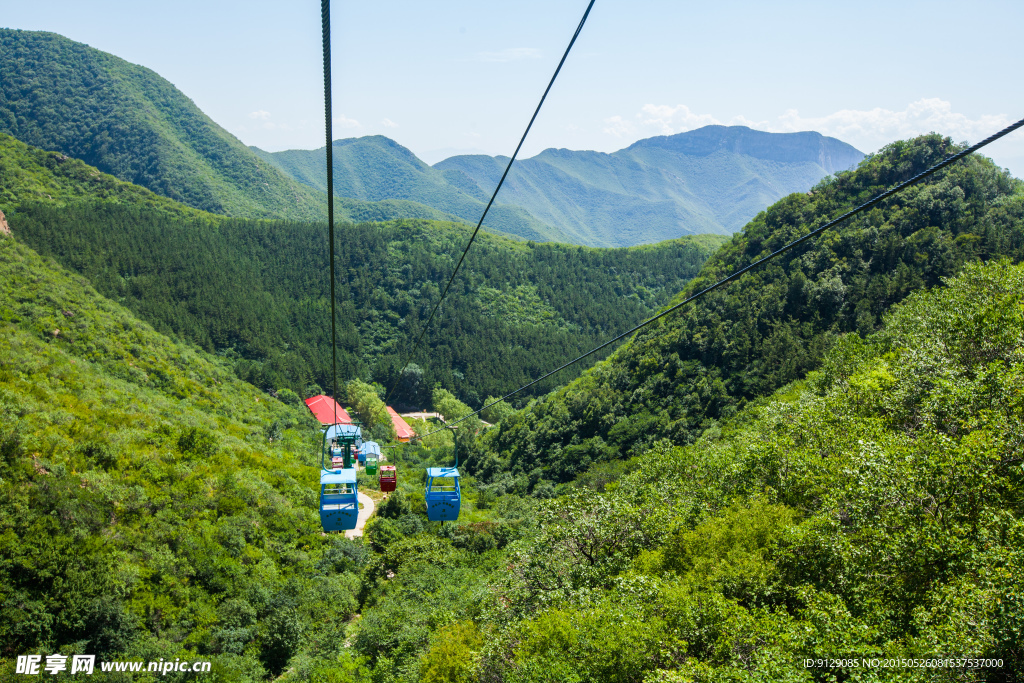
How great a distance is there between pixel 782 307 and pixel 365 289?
100005 millimetres

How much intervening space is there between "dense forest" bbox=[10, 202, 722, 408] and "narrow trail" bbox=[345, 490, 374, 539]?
1778 inches

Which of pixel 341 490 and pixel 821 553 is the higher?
pixel 341 490

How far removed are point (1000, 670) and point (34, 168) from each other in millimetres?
137342

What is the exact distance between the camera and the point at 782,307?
68.8m

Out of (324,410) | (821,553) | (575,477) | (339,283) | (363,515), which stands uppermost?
(339,283)

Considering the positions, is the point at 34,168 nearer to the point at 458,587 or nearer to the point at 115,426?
the point at 115,426

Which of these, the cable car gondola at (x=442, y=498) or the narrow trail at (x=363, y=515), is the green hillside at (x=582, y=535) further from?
the cable car gondola at (x=442, y=498)

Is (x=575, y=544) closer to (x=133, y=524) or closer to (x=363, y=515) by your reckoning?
(x=133, y=524)

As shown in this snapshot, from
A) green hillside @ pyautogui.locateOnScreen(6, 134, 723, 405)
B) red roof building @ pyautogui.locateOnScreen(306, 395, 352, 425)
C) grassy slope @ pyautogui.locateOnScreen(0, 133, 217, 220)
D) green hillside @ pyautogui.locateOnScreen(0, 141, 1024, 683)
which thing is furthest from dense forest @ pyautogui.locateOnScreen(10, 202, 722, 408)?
green hillside @ pyautogui.locateOnScreen(0, 141, 1024, 683)

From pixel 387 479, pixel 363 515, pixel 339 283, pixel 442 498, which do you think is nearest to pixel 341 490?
pixel 442 498

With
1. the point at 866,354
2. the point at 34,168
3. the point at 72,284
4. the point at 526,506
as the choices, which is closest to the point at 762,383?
the point at 866,354

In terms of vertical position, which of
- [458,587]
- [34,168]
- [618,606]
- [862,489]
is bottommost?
[458,587]

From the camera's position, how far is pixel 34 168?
4013 inches

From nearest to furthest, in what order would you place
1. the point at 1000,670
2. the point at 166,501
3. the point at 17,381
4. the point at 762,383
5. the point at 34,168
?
the point at 1000,670 → the point at 166,501 → the point at 17,381 → the point at 762,383 → the point at 34,168
